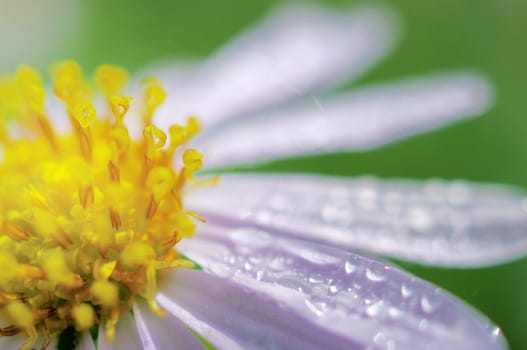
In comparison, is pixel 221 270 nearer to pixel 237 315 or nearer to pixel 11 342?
pixel 237 315

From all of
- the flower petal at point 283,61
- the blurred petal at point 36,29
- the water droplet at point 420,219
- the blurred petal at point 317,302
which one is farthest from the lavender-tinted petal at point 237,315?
the blurred petal at point 36,29

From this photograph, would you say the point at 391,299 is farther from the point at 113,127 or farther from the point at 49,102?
the point at 49,102

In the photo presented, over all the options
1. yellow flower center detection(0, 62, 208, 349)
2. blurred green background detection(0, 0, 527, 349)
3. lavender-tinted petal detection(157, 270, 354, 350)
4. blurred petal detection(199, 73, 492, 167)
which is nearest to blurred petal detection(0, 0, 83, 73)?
blurred green background detection(0, 0, 527, 349)

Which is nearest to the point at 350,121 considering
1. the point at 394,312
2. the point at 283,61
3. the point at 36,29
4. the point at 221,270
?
the point at 283,61

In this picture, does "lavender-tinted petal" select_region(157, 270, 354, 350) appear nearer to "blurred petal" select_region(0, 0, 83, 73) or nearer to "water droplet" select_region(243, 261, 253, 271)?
"water droplet" select_region(243, 261, 253, 271)

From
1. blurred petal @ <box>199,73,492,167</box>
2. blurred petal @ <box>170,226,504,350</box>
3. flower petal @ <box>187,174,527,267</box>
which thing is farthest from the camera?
blurred petal @ <box>199,73,492,167</box>

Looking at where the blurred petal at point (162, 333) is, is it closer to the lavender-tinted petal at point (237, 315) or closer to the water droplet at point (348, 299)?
the lavender-tinted petal at point (237, 315)
